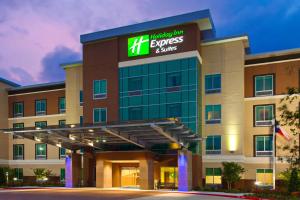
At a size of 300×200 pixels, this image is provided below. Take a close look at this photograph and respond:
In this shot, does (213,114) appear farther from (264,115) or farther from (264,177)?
(264,177)

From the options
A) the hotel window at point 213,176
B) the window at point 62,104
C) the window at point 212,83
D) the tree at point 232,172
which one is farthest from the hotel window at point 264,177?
the window at point 62,104

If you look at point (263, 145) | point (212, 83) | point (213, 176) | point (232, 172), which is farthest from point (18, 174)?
point (263, 145)

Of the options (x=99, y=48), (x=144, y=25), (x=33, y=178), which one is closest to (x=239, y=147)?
(x=144, y=25)

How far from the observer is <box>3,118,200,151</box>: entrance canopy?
1221 inches

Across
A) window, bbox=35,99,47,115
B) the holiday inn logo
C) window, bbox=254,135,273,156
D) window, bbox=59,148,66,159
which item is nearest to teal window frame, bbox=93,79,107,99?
the holiday inn logo

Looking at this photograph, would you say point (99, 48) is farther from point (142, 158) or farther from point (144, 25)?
point (142, 158)

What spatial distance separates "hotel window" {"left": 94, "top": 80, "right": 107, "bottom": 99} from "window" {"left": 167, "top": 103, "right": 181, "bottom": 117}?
8.29m

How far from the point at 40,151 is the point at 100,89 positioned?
51.1 ft

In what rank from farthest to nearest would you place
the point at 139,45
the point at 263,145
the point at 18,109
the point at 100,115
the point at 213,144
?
the point at 18,109, the point at 100,115, the point at 139,45, the point at 213,144, the point at 263,145

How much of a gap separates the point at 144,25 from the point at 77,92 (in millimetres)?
13156

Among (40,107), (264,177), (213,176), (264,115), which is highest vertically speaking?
(40,107)

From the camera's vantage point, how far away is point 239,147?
3850 cm

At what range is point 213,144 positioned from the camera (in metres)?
39.9

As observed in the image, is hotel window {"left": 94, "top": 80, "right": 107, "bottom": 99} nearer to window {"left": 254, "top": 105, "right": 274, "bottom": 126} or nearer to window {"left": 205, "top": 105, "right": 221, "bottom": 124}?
window {"left": 205, "top": 105, "right": 221, "bottom": 124}
